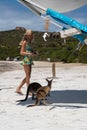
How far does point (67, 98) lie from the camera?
10.7 m

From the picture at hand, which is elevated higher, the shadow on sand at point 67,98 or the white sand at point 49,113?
the shadow on sand at point 67,98

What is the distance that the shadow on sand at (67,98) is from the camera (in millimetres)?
9739

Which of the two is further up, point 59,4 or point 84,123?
point 59,4

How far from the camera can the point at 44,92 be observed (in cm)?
934

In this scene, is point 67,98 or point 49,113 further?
point 67,98

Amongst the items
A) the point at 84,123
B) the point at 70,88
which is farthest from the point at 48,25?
the point at 70,88

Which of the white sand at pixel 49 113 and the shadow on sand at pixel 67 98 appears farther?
the shadow on sand at pixel 67 98

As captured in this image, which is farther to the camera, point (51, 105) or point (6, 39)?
point (6, 39)

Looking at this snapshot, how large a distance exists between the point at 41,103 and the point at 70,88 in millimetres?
3230

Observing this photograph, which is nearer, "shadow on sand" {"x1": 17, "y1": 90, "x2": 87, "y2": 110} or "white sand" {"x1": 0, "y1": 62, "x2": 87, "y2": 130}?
"white sand" {"x1": 0, "y1": 62, "x2": 87, "y2": 130}

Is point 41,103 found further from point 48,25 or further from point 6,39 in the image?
point 6,39

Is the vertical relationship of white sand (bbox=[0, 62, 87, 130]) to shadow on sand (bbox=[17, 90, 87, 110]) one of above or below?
below

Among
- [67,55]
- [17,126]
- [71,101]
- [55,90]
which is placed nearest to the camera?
[17,126]

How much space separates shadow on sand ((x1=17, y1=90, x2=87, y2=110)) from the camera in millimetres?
9739
